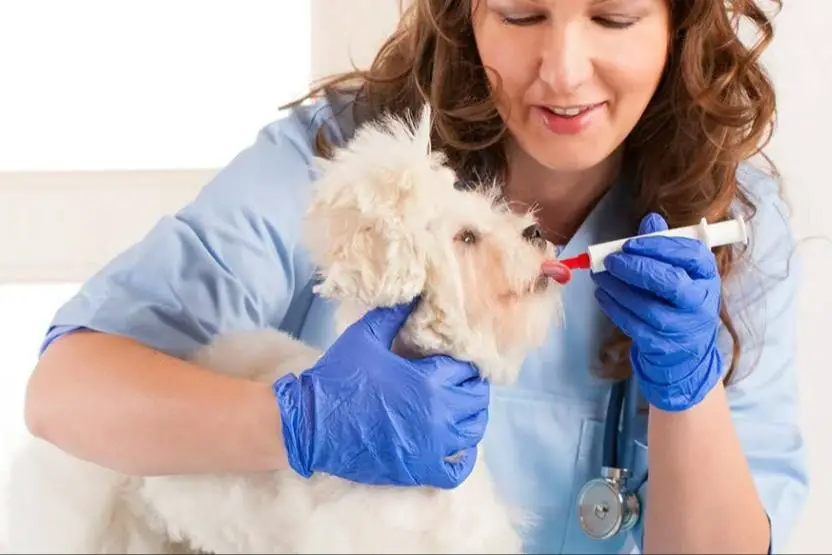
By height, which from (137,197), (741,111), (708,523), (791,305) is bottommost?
(708,523)

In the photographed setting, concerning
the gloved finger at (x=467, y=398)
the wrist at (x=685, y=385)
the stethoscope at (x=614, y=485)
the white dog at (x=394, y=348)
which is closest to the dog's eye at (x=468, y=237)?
the white dog at (x=394, y=348)

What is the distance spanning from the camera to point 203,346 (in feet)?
2.64

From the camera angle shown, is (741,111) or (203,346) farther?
(741,111)

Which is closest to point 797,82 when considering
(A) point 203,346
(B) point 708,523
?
(B) point 708,523

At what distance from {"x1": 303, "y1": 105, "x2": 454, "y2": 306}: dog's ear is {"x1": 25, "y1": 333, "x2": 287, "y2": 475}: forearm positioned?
135 millimetres

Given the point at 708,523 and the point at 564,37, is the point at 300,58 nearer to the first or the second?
the point at 564,37

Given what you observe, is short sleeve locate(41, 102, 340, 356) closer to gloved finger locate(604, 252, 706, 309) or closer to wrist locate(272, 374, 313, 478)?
wrist locate(272, 374, 313, 478)

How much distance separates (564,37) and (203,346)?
1.39ft

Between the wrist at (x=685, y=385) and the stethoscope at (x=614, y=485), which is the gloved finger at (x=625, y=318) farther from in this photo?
the stethoscope at (x=614, y=485)

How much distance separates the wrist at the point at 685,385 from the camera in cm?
81

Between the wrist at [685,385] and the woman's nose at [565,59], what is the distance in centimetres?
26

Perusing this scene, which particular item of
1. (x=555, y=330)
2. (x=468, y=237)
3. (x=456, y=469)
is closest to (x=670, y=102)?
(x=555, y=330)

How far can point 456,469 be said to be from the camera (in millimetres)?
711

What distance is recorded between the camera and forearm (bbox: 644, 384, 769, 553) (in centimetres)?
88
